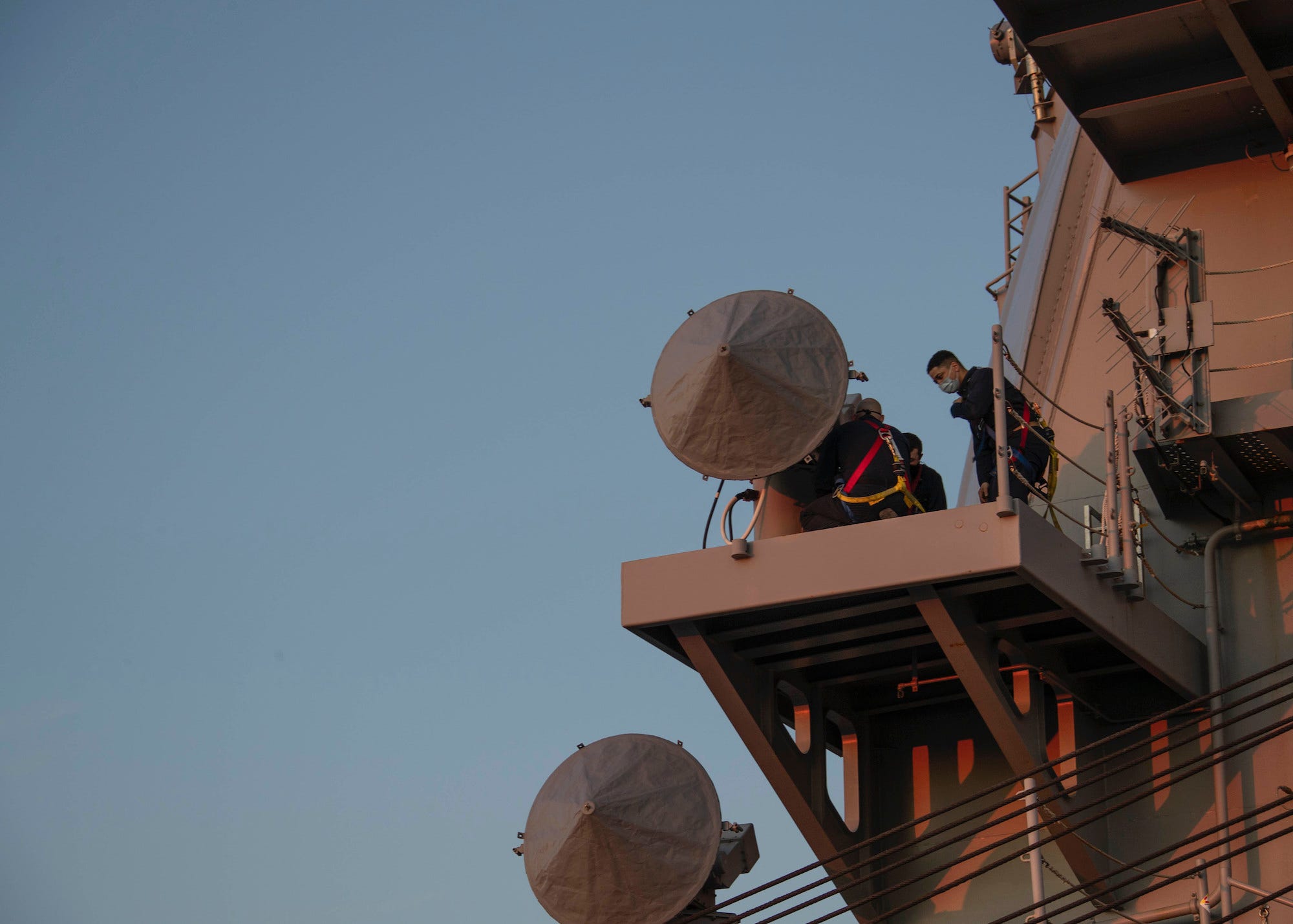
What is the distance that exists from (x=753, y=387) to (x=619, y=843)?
294 cm

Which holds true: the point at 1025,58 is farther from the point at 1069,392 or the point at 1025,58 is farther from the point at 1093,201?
the point at 1069,392

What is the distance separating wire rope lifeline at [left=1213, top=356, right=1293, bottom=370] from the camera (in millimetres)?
10203

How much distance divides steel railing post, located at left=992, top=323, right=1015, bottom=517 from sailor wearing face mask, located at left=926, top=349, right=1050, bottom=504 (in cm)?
77

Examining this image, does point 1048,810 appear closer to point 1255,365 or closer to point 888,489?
point 888,489

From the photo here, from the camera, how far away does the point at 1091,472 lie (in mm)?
11617

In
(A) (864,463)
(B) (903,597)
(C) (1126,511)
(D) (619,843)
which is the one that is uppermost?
(A) (864,463)

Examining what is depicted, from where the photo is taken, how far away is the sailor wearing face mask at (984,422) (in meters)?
10.6

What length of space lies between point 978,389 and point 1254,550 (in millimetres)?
2122

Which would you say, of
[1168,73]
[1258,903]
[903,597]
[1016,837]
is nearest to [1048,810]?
[1016,837]

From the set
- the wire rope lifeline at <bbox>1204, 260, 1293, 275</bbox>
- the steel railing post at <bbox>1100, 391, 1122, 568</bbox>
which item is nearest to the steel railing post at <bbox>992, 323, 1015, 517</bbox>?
the steel railing post at <bbox>1100, 391, 1122, 568</bbox>

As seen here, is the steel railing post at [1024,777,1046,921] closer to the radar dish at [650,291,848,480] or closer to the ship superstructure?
the ship superstructure

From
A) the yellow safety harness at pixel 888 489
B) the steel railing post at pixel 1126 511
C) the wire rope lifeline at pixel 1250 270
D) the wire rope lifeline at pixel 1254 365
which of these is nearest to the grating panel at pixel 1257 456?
the wire rope lifeline at pixel 1254 365

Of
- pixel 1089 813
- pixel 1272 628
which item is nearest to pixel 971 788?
pixel 1089 813

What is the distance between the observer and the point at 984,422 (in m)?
10.8
